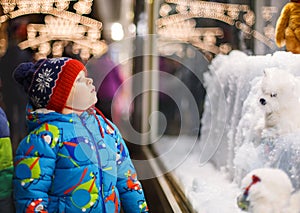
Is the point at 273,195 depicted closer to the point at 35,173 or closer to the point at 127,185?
the point at 127,185

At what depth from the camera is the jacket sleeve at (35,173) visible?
1.17 m

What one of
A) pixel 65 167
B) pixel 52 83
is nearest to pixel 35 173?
pixel 65 167

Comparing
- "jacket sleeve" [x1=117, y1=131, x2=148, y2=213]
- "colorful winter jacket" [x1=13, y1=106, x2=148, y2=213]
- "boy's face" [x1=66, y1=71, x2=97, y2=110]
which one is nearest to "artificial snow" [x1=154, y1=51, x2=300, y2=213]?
"jacket sleeve" [x1=117, y1=131, x2=148, y2=213]

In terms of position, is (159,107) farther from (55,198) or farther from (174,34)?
(55,198)

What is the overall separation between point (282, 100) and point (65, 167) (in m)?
0.81

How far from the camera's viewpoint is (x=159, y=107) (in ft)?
9.58

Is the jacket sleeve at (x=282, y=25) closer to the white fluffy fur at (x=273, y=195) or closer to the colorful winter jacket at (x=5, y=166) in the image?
the white fluffy fur at (x=273, y=195)

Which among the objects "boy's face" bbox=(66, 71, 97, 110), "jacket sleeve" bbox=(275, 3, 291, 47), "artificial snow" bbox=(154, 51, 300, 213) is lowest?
"artificial snow" bbox=(154, 51, 300, 213)

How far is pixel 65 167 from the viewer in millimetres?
1203

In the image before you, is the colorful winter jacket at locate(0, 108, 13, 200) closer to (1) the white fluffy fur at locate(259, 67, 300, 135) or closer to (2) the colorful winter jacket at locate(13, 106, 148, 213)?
(2) the colorful winter jacket at locate(13, 106, 148, 213)

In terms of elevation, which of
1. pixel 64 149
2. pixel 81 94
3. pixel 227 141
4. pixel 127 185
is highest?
pixel 81 94

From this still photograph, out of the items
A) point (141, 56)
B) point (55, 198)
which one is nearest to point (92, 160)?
point (55, 198)

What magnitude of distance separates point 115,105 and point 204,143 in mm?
736

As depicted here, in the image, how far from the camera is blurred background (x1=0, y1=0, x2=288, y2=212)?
5.99 feet
